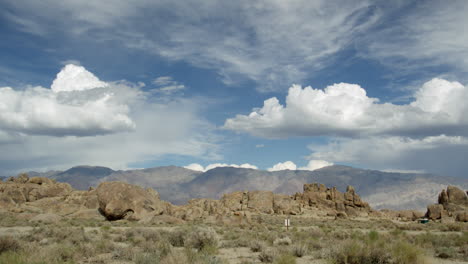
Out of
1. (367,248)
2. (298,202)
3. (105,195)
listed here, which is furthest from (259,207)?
(367,248)

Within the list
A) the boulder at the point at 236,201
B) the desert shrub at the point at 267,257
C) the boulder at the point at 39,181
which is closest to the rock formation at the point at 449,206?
the boulder at the point at 236,201

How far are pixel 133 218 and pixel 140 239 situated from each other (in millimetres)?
26857

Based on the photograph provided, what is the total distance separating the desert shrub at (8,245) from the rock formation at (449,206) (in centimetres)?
7988

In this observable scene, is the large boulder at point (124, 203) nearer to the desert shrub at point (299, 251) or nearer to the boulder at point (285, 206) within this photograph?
the desert shrub at point (299, 251)

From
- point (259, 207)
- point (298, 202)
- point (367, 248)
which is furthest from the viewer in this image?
point (298, 202)

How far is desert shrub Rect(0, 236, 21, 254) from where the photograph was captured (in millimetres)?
14241

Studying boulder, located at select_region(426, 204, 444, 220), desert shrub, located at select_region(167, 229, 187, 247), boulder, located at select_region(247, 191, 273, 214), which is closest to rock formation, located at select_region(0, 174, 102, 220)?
desert shrub, located at select_region(167, 229, 187, 247)

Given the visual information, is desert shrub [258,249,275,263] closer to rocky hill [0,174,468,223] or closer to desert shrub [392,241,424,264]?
desert shrub [392,241,424,264]

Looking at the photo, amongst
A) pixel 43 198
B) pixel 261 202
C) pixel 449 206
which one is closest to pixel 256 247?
pixel 43 198

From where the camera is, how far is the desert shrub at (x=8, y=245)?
14241mm

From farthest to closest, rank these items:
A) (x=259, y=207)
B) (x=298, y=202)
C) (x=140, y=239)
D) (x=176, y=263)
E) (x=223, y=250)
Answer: (x=298, y=202) → (x=259, y=207) → (x=140, y=239) → (x=223, y=250) → (x=176, y=263)

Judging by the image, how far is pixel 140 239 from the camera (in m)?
21.8

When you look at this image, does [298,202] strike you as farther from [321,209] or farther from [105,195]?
[105,195]

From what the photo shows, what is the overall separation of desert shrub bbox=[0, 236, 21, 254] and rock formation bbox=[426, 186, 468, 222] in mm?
79883
